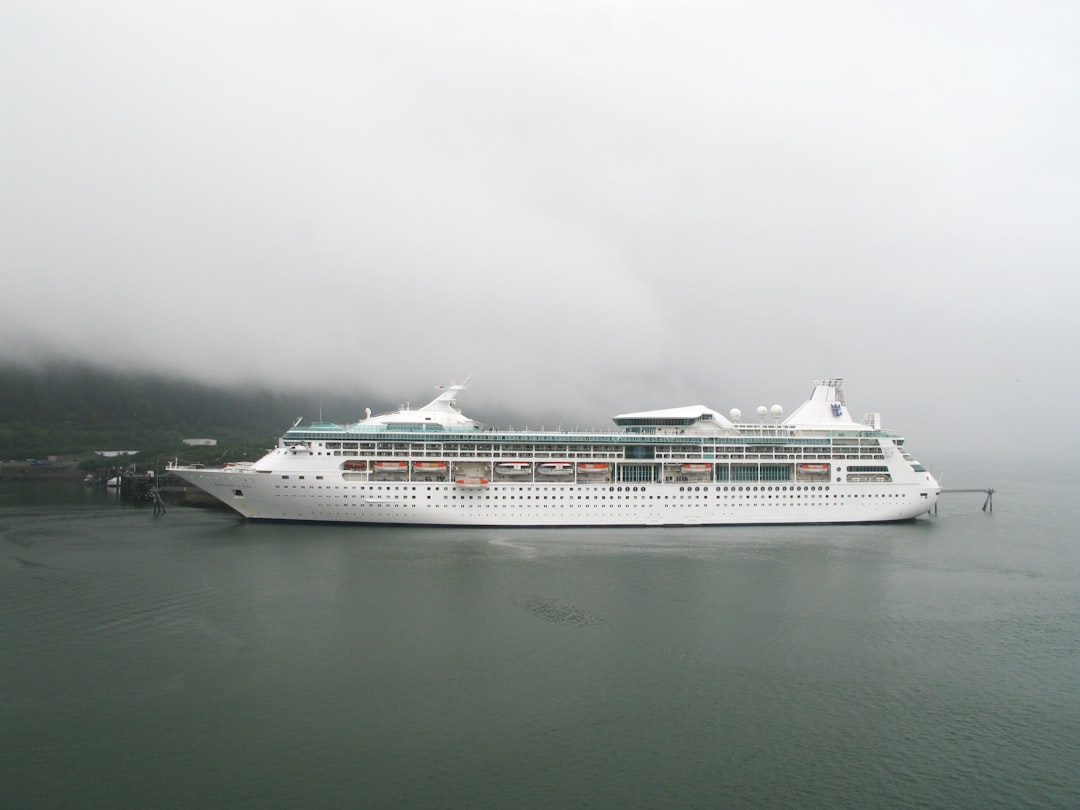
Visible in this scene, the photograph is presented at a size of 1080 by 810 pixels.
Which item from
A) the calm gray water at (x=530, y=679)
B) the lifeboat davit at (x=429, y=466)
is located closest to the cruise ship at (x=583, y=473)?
the lifeboat davit at (x=429, y=466)

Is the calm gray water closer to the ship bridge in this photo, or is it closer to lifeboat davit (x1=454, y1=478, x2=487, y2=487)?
lifeboat davit (x1=454, y1=478, x2=487, y2=487)

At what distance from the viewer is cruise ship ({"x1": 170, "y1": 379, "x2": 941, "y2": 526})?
33812mm

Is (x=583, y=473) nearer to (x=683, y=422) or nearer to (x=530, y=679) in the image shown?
(x=683, y=422)

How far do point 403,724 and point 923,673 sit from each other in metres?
A: 12.4

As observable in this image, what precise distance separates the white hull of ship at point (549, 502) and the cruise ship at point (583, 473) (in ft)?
0.18

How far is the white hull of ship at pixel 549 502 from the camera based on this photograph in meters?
Answer: 33.6

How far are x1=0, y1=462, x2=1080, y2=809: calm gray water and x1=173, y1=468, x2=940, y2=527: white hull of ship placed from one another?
489 cm

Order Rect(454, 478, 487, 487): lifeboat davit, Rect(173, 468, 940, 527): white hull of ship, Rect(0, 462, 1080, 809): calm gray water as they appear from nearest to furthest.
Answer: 1. Rect(0, 462, 1080, 809): calm gray water
2. Rect(173, 468, 940, 527): white hull of ship
3. Rect(454, 478, 487, 487): lifeboat davit

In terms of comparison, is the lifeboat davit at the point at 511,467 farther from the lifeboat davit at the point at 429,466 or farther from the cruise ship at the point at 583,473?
the lifeboat davit at the point at 429,466

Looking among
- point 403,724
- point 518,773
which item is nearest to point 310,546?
point 403,724

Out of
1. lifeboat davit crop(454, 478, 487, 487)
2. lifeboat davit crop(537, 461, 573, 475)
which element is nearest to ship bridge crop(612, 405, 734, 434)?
lifeboat davit crop(537, 461, 573, 475)

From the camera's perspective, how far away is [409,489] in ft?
111

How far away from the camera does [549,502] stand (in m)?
34.8

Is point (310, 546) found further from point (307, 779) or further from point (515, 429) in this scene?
point (307, 779)
